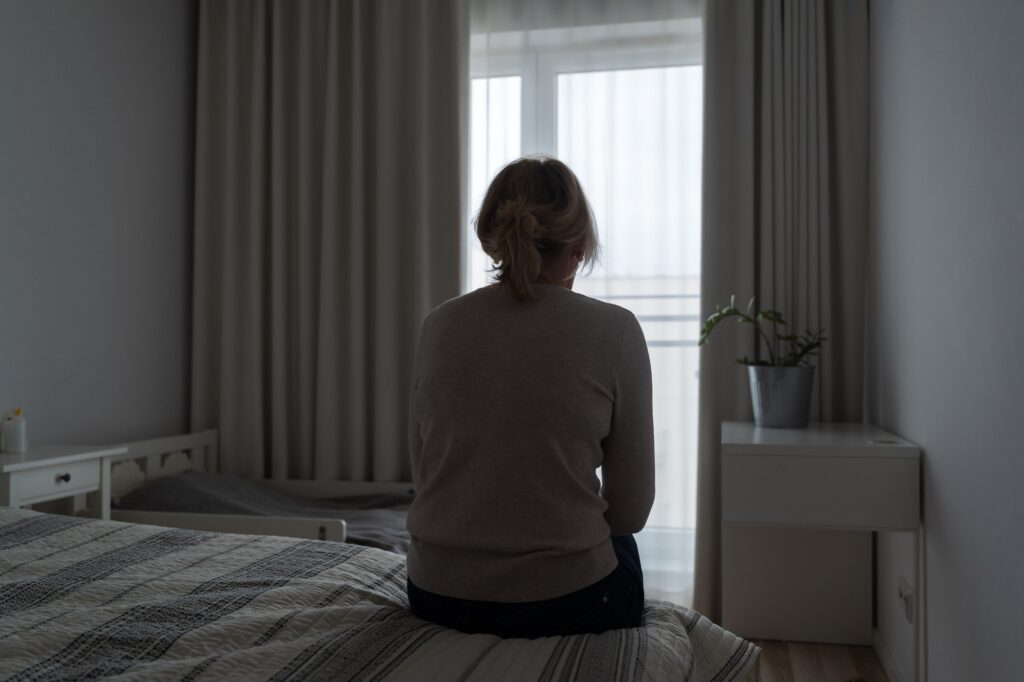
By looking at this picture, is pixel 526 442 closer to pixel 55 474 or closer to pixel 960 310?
pixel 960 310

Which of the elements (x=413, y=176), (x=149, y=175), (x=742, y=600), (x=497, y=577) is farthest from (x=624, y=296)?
(x=497, y=577)

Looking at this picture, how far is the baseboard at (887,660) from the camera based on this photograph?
2430mm

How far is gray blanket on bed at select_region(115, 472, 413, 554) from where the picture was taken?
2.73 metres

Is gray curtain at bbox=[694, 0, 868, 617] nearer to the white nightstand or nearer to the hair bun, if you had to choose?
the white nightstand

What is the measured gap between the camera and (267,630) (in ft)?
3.90

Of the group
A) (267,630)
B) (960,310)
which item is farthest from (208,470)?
(960,310)

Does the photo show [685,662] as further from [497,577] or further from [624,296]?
[624,296]

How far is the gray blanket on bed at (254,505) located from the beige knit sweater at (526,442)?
1438 millimetres

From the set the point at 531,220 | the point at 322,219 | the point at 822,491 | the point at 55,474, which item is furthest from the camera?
the point at 322,219

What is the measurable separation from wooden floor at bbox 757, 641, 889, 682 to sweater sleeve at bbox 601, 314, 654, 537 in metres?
1.46

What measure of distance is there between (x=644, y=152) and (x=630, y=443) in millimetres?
2200

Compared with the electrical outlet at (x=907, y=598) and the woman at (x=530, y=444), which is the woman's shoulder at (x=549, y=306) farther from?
the electrical outlet at (x=907, y=598)

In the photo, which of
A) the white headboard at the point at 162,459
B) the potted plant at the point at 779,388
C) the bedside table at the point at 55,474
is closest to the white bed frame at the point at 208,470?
the white headboard at the point at 162,459

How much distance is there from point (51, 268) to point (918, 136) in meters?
2.78
